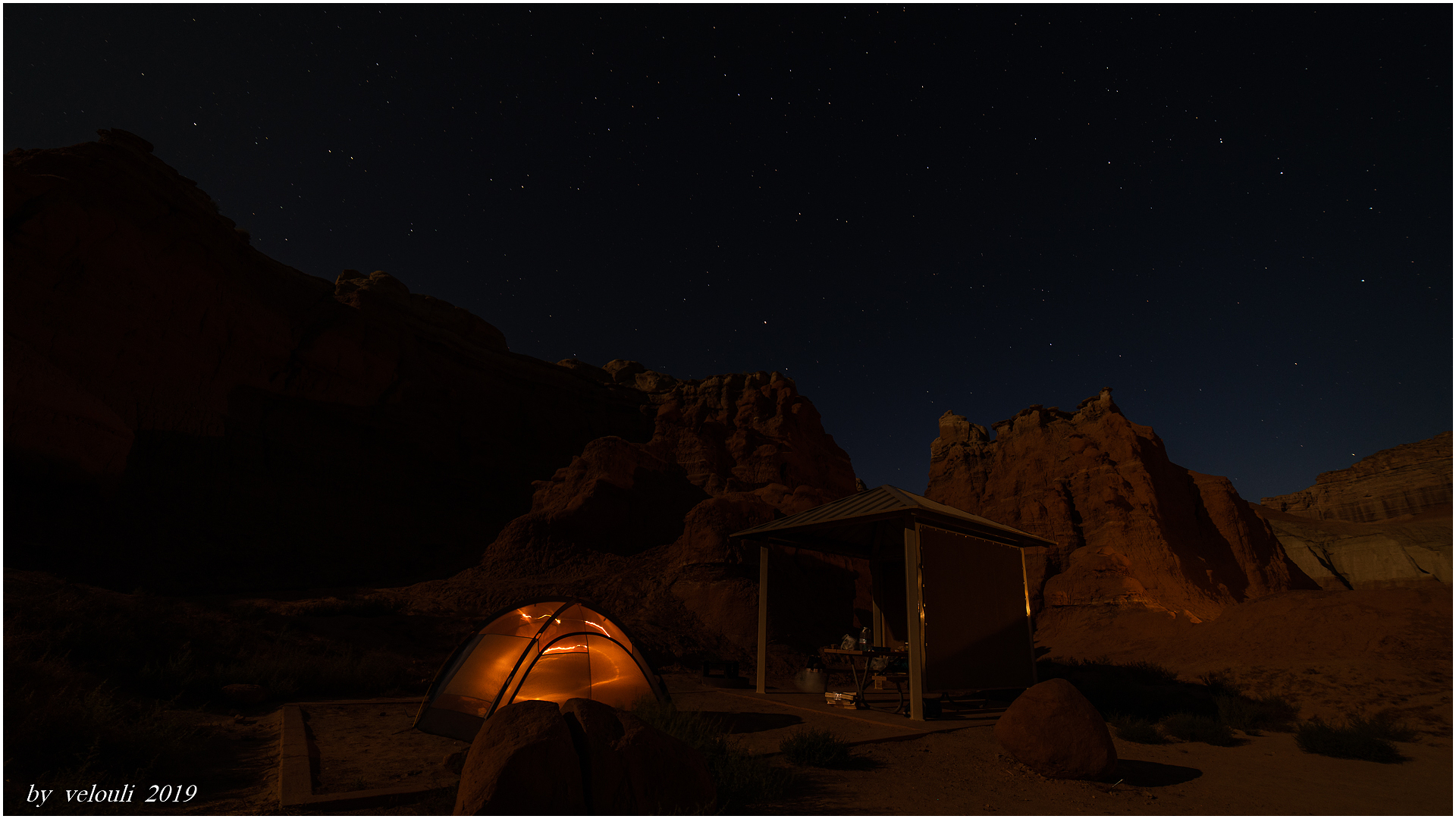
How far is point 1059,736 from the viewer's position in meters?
6.37

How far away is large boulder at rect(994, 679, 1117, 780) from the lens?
6.25 m

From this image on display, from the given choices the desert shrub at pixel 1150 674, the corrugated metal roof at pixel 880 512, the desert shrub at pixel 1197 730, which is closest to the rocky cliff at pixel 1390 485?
the desert shrub at pixel 1150 674

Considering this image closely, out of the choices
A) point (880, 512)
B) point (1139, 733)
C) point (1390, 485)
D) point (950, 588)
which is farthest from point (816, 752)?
point (1390, 485)

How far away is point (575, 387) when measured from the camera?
47.1 meters

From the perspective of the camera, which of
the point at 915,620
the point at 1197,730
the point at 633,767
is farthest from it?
the point at 915,620

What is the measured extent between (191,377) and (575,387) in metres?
22.5

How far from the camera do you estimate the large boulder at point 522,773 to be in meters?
4.04

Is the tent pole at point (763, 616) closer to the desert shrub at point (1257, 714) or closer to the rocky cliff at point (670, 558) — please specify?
the rocky cliff at point (670, 558)

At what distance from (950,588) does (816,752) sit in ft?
16.9

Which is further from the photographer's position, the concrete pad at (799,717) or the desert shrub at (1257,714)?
the desert shrub at (1257,714)

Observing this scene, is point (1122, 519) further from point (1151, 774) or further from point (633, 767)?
point (633, 767)

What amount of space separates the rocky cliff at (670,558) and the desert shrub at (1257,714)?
10.2 metres

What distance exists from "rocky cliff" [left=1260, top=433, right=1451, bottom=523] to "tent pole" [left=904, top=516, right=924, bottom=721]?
7800cm

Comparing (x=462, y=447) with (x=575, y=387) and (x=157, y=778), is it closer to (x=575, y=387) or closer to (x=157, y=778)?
(x=575, y=387)
